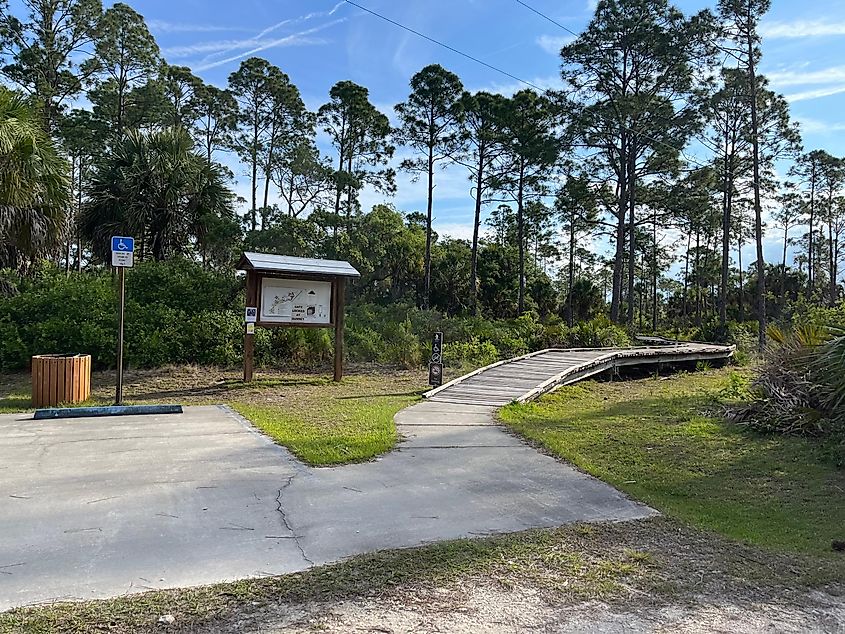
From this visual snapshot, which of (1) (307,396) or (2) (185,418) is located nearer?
(2) (185,418)

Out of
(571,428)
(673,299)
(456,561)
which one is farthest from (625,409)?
(673,299)

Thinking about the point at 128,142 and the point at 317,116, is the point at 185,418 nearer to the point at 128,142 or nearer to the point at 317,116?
the point at 128,142

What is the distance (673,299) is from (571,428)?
47.2 metres

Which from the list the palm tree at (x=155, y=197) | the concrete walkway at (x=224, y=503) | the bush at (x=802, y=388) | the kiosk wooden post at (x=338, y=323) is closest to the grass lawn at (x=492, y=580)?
the concrete walkway at (x=224, y=503)

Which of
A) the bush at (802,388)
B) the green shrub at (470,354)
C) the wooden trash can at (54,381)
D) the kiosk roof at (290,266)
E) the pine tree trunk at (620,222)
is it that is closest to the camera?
the bush at (802,388)

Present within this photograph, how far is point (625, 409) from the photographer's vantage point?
953 cm

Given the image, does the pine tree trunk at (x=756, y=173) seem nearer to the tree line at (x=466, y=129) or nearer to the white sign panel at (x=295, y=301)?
the tree line at (x=466, y=129)

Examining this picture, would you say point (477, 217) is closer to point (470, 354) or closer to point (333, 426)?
point (470, 354)

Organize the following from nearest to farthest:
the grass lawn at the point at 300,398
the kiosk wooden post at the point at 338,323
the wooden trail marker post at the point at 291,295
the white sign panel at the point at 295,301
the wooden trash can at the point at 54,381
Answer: the grass lawn at the point at 300,398 → the wooden trash can at the point at 54,381 → the wooden trail marker post at the point at 291,295 → the white sign panel at the point at 295,301 → the kiosk wooden post at the point at 338,323

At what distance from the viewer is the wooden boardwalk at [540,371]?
992 cm

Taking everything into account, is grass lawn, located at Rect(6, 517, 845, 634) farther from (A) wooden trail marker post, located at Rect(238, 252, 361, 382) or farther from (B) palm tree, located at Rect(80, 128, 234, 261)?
(B) palm tree, located at Rect(80, 128, 234, 261)

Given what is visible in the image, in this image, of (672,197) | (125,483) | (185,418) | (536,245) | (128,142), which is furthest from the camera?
(536,245)

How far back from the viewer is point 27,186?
8.90 metres

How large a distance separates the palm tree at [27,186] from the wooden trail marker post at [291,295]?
332 cm
